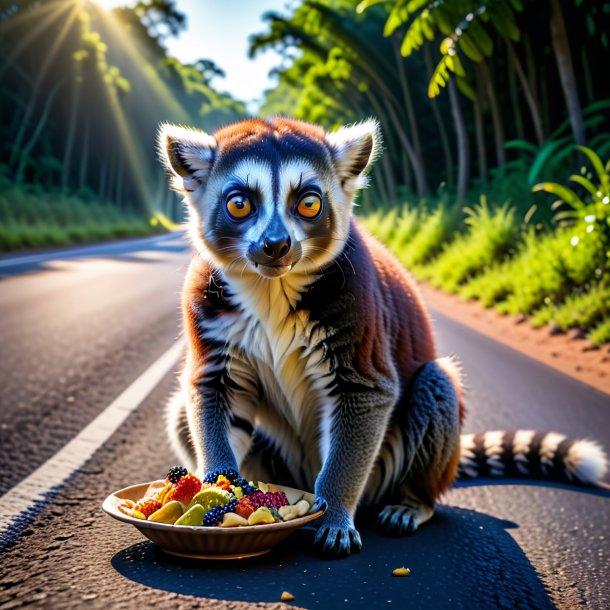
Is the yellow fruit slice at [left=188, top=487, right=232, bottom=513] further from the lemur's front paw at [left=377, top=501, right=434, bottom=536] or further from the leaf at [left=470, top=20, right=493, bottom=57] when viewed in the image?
the leaf at [left=470, top=20, right=493, bottom=57]

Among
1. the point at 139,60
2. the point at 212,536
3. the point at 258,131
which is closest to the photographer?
the point at 212,536

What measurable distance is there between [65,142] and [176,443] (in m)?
66.0

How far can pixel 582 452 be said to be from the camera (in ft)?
15.9

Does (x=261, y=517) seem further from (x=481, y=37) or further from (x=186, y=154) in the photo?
(x=481, y=37)

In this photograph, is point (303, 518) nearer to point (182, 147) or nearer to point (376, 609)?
point (376, 609)

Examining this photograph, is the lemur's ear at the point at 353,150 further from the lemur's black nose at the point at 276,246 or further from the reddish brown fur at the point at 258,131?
the lemur's black nose at the point at 276,246

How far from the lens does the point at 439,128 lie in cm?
3388

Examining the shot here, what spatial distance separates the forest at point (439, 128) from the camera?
11.4 metres

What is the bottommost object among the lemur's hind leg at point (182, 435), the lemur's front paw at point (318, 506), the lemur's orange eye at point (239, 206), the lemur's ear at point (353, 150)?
the lemur's front paw at point (318, 506)

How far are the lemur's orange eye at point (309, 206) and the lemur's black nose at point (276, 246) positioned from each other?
10.0 inches

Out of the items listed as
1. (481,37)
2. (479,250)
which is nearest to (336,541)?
(481,37)

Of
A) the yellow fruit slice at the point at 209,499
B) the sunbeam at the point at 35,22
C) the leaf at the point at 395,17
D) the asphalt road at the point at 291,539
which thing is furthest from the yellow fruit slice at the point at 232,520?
the sunbeam at the point at 35,22

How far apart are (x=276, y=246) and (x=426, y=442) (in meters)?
1.44

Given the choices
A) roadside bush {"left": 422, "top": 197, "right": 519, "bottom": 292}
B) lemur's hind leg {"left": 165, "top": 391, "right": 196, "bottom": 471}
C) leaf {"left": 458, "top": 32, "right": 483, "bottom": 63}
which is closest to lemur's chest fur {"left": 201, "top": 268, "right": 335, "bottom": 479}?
lemur's hind leg {"left": 165, "top": 391, "right": 196, "bottom": 471}
